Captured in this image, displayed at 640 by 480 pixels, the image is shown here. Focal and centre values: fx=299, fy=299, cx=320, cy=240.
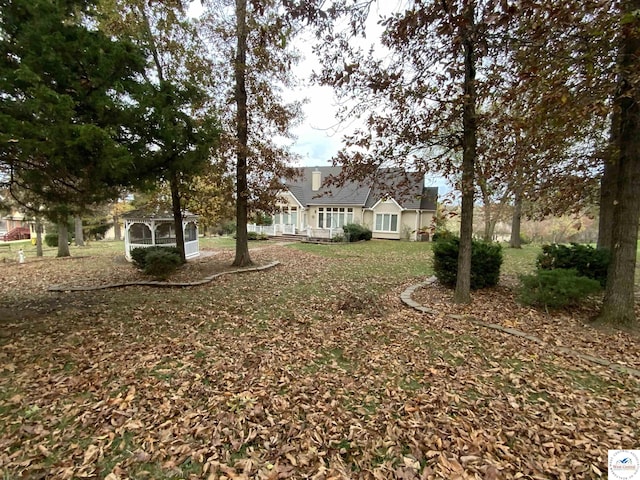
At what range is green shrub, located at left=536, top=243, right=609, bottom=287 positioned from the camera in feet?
20.4

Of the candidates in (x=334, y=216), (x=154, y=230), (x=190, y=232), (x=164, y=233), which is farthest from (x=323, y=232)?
(x=154, y=230)

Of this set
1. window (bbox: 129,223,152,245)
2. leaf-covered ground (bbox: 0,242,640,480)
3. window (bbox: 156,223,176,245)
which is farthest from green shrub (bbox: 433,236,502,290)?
window (bbox: 129,223,152,245)

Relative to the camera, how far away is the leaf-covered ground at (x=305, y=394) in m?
2.38

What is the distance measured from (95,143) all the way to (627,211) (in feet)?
25.2

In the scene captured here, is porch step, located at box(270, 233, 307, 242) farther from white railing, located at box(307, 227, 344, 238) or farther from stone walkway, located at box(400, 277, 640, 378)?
stone walkway, located at box(400, 277, 640, 378)

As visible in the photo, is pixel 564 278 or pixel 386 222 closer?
pixel 564 278

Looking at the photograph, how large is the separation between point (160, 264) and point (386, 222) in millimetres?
18424

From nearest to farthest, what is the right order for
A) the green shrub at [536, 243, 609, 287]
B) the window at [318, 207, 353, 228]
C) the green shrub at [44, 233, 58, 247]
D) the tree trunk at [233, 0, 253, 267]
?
the green shrub at [536, 243, 609, 287], the tree trunk at [233, 0, 253, 267], the green shrub at [44, 233, 58, 247], the window at [318, 207, 353, 228]

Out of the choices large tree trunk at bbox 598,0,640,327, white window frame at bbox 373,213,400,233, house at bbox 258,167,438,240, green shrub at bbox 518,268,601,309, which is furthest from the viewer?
white window frame at bbox 373,213,400,233

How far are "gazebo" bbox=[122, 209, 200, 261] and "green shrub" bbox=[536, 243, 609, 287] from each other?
1242 centimetres

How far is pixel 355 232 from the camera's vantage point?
21.6m

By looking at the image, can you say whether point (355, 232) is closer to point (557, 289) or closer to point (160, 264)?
point (160, 264)

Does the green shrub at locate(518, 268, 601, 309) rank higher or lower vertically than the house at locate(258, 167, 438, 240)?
lower

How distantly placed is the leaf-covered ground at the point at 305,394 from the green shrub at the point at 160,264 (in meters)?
2.69
